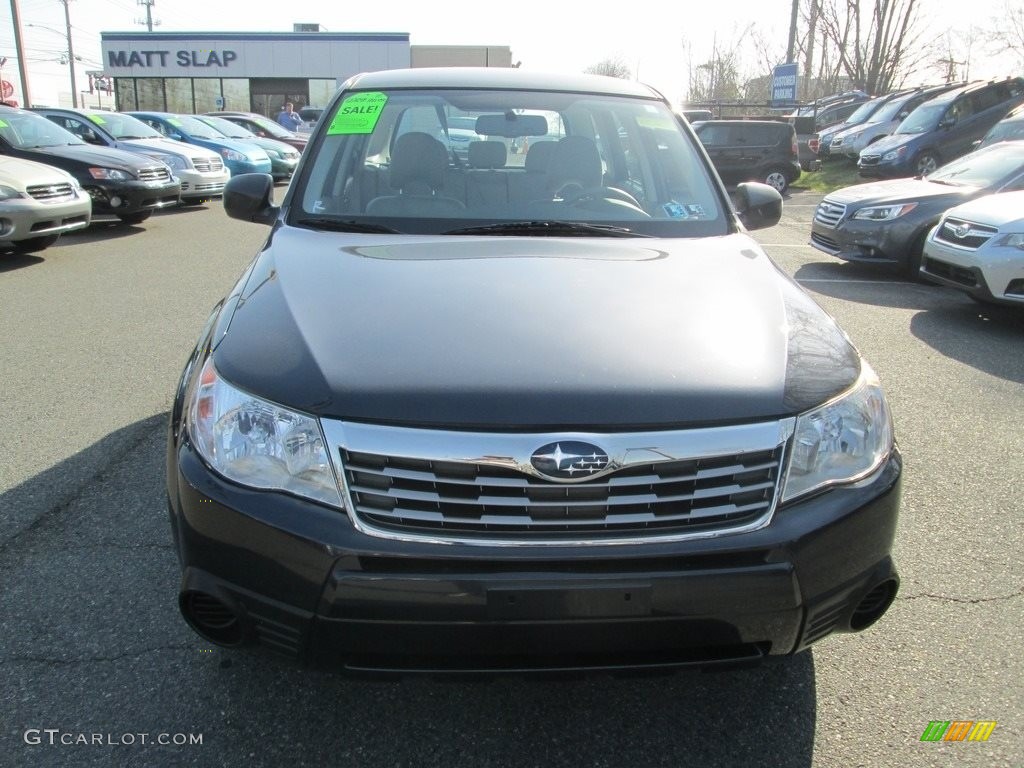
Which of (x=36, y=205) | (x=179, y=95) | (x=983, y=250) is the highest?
(x=179, y=95)

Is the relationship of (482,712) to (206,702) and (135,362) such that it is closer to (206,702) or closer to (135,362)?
(206,702)

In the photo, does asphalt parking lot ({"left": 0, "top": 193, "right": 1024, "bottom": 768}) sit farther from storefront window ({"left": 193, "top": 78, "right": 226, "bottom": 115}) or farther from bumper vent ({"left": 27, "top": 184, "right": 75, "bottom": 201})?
storefront window ({"left": 193, "top": 78, "right": 226, "bottom": 115})

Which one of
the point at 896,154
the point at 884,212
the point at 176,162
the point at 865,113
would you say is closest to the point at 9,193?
the point at 176,162

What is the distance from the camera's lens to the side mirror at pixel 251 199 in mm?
3615

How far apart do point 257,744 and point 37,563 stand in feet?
4.36

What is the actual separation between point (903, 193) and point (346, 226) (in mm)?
7837

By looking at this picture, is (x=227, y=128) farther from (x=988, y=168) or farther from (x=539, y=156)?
(x=539, y=156)

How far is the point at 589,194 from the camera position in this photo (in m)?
3.27

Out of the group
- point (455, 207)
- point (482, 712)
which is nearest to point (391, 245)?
point (455, 207)

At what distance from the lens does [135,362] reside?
543cm

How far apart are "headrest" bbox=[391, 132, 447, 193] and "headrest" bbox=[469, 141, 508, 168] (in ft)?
0.37

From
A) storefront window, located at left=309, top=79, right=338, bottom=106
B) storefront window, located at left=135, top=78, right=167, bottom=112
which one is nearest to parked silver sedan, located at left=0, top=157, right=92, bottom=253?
storefront window, located at left=309, top=79, right=338, bottom=106

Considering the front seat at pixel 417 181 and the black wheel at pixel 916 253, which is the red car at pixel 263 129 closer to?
the black wheel at pixel 916 253

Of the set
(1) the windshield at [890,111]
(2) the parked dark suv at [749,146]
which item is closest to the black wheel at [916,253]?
(2) the parked dark suv at [749,146]
